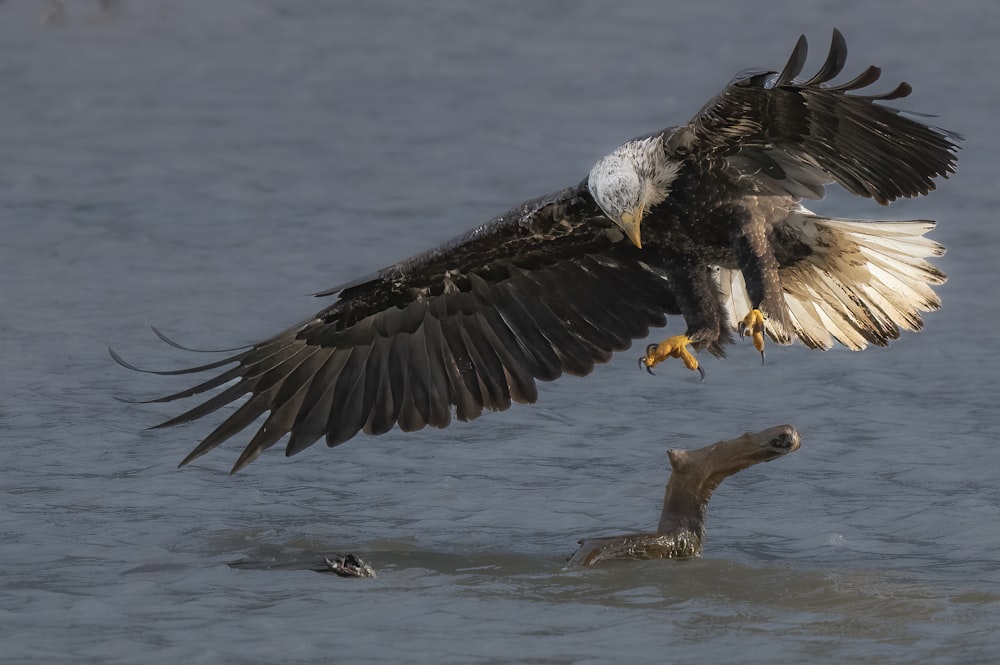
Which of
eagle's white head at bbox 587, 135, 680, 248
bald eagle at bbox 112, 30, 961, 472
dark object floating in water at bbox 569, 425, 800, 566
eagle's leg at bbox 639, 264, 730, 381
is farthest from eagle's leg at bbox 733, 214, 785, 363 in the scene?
dark object floating in water at bbox 569, 425, 800, 566

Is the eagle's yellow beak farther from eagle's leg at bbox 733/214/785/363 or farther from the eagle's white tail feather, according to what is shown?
the eagle's white tail feather

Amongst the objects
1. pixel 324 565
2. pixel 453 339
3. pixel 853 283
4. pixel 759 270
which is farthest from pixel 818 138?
pixel 324 565

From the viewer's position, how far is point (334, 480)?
23.5 feet

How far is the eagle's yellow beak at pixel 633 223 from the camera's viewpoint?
6.15 metres

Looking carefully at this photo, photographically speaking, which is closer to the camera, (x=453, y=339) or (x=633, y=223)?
(x=633, y=223)

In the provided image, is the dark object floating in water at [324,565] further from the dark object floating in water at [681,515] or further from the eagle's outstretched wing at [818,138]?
the eagle's outstretched wing at [818,138]

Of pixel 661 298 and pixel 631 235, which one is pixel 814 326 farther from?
pixel 631 235

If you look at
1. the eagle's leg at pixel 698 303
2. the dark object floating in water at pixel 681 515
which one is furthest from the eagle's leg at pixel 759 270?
the dark object floating in water at pixel 681 515

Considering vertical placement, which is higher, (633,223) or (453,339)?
(633,223)

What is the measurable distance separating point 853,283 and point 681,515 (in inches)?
49.4

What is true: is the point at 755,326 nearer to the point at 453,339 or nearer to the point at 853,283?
the point at 853,283

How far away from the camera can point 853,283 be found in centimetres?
672

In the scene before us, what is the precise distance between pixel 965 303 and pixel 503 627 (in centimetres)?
421

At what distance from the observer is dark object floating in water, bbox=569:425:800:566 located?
234 inches
